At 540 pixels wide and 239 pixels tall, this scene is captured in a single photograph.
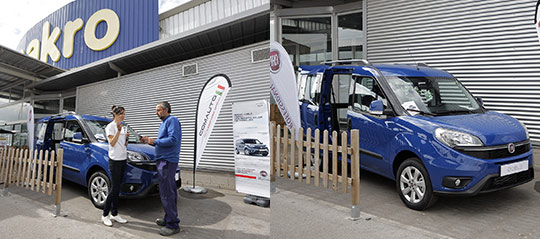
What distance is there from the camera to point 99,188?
3.49 feet

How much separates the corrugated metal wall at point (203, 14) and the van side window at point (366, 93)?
112 centimetres

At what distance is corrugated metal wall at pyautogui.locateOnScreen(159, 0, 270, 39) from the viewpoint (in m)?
1.01

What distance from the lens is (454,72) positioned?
7.20 ft

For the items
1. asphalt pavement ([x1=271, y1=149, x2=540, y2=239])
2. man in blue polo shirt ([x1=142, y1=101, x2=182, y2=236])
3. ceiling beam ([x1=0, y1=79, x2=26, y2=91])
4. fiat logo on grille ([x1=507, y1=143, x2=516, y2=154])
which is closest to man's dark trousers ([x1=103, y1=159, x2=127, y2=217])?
man in blue polo shirt ([x1=142, y1=101, x2=182, y2=236])

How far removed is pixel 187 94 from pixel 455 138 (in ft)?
4.30

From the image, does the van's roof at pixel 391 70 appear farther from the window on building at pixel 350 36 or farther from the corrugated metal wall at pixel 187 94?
the corrugated metal wall at pixel 187 94

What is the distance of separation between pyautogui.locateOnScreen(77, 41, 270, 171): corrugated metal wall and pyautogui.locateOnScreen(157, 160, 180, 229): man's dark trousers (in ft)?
0.17

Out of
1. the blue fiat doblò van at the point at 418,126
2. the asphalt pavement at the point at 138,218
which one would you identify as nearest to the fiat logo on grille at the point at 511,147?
the blue fiat doblò van at the point at 418,126

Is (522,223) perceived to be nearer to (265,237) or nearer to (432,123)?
(432,123)

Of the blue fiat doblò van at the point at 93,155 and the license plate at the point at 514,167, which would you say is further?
the license plate at the point at 514,167

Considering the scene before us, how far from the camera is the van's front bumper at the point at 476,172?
1479 millimetres

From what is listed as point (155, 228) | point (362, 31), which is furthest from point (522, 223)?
point (155, 228)

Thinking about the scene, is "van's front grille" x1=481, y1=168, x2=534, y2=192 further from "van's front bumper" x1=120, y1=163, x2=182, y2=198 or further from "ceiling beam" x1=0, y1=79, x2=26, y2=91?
"ceiling beam" x1=0, y1=79, x2=26, y2=91

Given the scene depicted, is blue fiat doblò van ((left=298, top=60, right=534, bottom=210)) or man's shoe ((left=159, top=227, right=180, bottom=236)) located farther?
blue fiat doblò van ((left=298, top=60, right=534, bottom=210))
